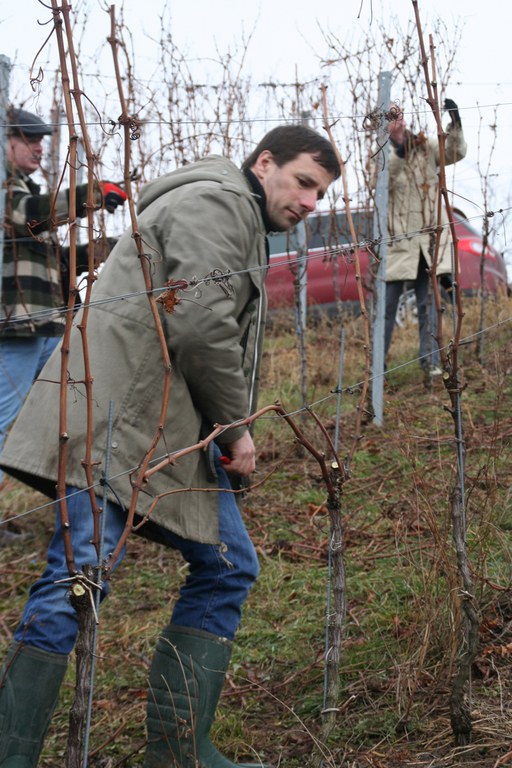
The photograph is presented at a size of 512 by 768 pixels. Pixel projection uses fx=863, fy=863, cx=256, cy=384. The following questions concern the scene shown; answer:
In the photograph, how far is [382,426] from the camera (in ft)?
17.8

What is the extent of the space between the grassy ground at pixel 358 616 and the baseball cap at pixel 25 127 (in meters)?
1.99

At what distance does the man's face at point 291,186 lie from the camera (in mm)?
2504

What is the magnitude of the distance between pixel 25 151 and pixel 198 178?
230 centimetres

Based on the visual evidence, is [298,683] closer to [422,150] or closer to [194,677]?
[194,677]

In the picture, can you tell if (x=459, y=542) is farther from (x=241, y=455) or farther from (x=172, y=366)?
(x=172, y=366)

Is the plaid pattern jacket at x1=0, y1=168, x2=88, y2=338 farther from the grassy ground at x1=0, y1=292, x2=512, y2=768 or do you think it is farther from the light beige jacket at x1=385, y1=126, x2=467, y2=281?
the light beige jacket at x1=385, y1=126, x2=467, y2=281

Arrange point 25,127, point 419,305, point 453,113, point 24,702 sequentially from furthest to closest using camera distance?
point 419,305 < point 453,113 < point 25,127 < point 24,702

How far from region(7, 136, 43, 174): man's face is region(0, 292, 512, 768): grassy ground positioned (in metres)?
1.90

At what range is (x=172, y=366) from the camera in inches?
89.0

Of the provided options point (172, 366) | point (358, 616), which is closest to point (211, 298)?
point (172, 366)

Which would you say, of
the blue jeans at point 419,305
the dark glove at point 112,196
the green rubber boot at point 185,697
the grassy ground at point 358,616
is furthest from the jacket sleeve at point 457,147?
the green rubber boot at point 185,697

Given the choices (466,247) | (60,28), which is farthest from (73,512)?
(466,247)

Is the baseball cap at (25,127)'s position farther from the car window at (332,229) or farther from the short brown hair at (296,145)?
the short brown hair at (296,145)

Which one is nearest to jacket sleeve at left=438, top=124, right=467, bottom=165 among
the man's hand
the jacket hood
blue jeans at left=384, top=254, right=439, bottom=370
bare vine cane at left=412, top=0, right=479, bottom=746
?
blue jeans at left=384, top=254, right=439, bottom=370
